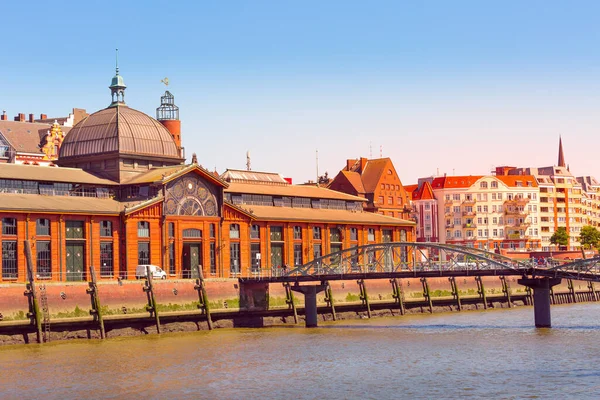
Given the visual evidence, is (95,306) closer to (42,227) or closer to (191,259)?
(42,227)

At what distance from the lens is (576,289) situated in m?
121

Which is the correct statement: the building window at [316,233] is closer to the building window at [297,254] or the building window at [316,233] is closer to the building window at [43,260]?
the building window at [297,254]

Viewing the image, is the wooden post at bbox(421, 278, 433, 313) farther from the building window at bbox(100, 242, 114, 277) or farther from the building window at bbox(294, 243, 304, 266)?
the building window at bbox(100, 242, 114, 277)

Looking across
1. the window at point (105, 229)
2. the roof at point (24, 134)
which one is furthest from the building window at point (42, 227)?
the roof at point (24, 134)

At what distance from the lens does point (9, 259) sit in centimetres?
7975

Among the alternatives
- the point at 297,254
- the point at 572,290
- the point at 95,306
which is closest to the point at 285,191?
the point at 297,254

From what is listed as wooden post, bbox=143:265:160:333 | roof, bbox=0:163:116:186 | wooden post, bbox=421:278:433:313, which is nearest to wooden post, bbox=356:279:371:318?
wooden post, bbox=421:278:433:313

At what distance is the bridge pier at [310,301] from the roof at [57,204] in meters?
16.6

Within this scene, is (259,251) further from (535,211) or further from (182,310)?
(535,211)

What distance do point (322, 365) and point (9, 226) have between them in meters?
32.6

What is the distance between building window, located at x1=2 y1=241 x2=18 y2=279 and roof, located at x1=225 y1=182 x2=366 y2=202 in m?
25.3

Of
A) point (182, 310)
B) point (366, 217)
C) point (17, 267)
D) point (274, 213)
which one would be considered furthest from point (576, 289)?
point (17, 267)

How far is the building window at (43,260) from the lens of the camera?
8125cm

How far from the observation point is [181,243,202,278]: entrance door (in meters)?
91.4
